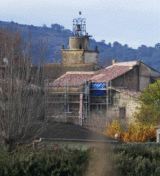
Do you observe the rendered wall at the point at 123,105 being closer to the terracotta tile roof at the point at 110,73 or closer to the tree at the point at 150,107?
the tree at the point at 150,107

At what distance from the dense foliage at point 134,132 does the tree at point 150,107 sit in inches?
42.9

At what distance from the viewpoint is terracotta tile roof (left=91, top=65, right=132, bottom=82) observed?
138 ft

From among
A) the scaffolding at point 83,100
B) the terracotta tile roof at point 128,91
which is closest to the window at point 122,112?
the scaffolding at point 83,100

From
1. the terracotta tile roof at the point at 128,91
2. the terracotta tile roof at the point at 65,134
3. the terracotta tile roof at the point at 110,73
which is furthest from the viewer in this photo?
the terracotta tile roof at the point at 110,73

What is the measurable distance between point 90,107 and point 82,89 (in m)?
2.29

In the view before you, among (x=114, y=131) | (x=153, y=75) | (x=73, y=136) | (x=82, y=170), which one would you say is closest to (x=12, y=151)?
(x=82, y=170)

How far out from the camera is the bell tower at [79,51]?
205ft

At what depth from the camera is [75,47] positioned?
65688 millimetres

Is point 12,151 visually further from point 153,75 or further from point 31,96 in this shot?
point 153,75

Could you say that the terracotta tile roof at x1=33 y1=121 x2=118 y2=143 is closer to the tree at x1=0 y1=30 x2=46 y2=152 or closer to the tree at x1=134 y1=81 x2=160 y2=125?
the tree at x1=0 y1=30 x2=46 y2=152

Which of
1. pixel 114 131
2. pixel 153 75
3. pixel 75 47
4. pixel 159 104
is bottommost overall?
pixel 114 131

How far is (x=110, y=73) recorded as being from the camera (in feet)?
144

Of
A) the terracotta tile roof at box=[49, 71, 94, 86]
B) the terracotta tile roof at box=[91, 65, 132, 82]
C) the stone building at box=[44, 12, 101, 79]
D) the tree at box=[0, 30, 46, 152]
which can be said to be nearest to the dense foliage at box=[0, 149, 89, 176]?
the tree at box=[0, 30, 46, 152]

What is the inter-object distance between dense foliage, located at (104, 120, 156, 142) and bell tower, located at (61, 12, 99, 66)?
3049 cm
